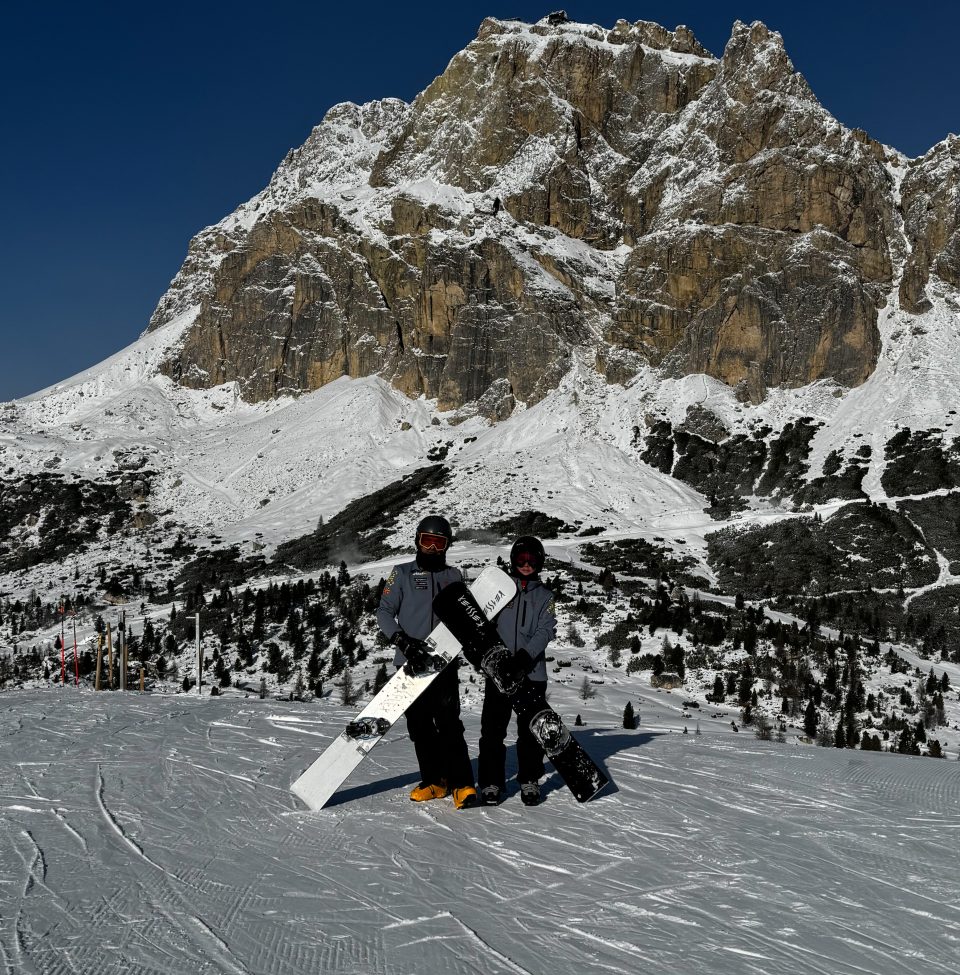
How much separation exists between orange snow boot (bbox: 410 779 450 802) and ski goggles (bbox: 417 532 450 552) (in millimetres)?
2099

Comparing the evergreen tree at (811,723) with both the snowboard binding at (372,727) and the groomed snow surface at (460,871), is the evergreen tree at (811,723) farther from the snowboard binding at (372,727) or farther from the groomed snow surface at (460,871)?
the snowboard binding at (372,727)

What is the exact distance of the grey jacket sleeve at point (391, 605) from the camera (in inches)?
280

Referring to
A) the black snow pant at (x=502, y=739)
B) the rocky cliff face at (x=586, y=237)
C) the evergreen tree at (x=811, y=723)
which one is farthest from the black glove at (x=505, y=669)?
the rocky cliff face at (x=586, y=237)

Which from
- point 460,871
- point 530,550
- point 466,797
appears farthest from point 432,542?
point 460,871

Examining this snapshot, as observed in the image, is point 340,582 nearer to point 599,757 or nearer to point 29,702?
point 29,702

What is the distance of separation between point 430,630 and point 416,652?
311mm

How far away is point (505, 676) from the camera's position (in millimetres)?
6902

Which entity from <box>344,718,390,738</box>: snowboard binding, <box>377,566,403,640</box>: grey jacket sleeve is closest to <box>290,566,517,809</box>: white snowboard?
<box>344,718,390,738</box>: snowboard binding

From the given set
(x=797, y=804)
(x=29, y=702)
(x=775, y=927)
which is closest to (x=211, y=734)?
(x=29, y=702)

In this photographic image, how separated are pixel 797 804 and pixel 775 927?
3.07 meters

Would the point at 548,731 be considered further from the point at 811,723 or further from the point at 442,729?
the point at 811,723

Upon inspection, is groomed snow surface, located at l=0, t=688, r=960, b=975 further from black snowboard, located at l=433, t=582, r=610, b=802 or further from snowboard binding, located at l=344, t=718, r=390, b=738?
snowboard binding, located at l=344, t=718, r=390, b=738

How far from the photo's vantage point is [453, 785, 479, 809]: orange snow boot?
7102 mm

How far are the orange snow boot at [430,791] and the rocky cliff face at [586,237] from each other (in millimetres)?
98318
